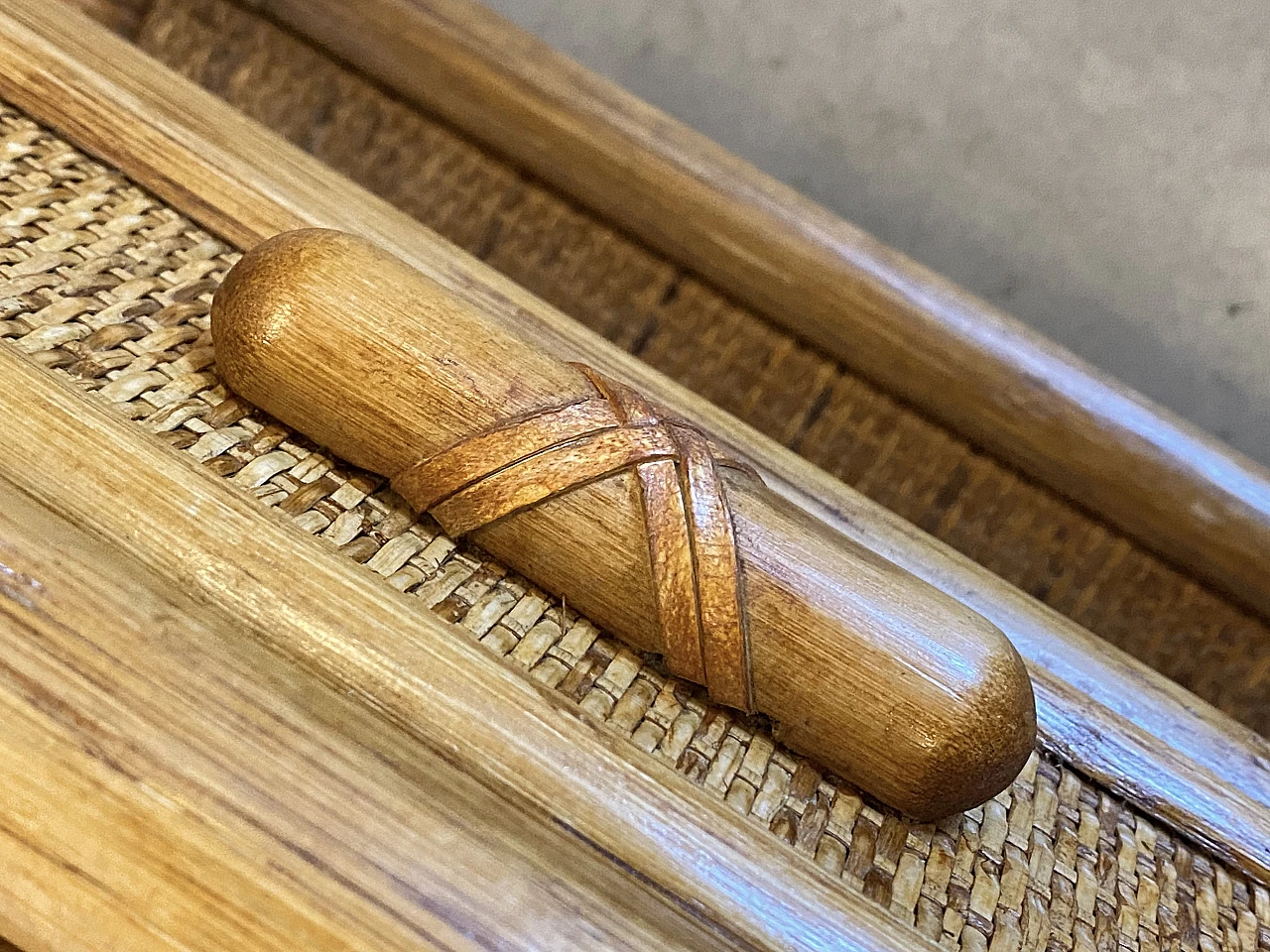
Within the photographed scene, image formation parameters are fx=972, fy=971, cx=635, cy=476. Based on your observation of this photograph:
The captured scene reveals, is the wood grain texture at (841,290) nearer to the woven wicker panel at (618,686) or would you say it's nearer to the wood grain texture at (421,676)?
the woven wicker panel at (618,686)

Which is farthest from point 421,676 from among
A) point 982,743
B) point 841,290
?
point 841,290

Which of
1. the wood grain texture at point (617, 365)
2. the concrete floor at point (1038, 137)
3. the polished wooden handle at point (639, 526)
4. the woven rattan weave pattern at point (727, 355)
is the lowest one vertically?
the woven rattan weave pattern at point (727, 355)

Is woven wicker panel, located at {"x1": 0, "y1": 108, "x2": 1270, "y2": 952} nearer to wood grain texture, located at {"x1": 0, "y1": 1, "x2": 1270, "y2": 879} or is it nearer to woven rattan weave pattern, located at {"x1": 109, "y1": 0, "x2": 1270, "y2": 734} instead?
wood grain texture, located at {"x1": 0, "y1": 1, "x2": 1270, "y2": 879}

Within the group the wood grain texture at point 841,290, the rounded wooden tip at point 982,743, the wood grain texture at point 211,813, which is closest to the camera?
the wood grain texture at point 211,813

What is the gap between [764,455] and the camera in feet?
2.40

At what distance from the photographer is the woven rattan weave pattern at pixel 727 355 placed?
928 millimetres

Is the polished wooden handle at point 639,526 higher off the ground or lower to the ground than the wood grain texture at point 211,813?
higher

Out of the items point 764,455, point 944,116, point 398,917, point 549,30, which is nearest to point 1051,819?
point 764,455

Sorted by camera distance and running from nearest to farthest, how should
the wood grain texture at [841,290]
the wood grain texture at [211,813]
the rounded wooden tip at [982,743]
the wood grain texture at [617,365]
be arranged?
the wood grain texture at [211,813]
the rounded wooden tip at [982,743]
the wood grain texture at [617,365]
the wood grain texture at [841,290]

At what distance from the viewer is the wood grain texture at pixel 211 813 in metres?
0.36

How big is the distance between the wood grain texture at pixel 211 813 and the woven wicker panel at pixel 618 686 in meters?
0.10

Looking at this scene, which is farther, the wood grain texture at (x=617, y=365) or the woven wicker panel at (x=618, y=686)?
the wood grain texture at (x=617, y=365)

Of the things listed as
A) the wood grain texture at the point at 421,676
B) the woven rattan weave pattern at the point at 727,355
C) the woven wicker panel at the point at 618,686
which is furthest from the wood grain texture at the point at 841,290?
the wood grain texture at the point at 421,676

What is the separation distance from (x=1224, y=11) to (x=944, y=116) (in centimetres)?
25
